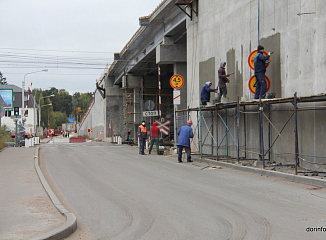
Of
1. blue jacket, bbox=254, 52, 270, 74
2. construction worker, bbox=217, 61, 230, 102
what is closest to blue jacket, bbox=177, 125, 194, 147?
construction worker, bbox=217, 61, 230, 102

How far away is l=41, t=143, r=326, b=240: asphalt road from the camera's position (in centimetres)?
612

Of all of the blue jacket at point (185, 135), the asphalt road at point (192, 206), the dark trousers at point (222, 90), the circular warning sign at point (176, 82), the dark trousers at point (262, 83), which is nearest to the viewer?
the asphalt road at point (192, 206)

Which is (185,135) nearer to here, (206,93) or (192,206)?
(206,93)

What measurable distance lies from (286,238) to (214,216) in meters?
1.61

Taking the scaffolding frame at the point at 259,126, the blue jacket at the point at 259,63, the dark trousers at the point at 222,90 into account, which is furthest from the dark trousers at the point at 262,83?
the dark trousers at the point at 222,90

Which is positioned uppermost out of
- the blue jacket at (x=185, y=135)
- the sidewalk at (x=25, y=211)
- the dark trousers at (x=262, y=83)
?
the dark trousers at (x=262, y=83)

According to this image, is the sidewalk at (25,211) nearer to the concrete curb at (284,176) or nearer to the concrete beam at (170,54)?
the concrete curb at (284,176)

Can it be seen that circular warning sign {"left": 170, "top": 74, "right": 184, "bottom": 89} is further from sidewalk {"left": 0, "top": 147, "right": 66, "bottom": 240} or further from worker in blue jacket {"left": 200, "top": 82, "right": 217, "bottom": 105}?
sidewalk {"left": 0, "top": 147, "right": 66, "bottom": 240}

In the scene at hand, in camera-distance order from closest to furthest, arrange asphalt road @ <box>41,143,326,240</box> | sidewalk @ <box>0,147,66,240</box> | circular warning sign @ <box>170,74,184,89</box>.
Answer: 1. sidewalk @ <box>0,147,66,240</box>
2. asphalt road @ <box>41,143,326,240</box>
3. circular warning sign @ <box>170,74,184,89</box>

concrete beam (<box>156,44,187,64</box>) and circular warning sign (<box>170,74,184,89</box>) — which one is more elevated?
concrete beam (<box>156,44,187,64</box>)

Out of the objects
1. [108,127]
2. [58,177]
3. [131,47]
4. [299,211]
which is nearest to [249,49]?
[58,177]

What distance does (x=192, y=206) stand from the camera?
7879mm

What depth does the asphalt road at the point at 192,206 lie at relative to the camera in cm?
612

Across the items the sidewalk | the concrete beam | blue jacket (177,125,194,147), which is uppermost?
the concrete beam
